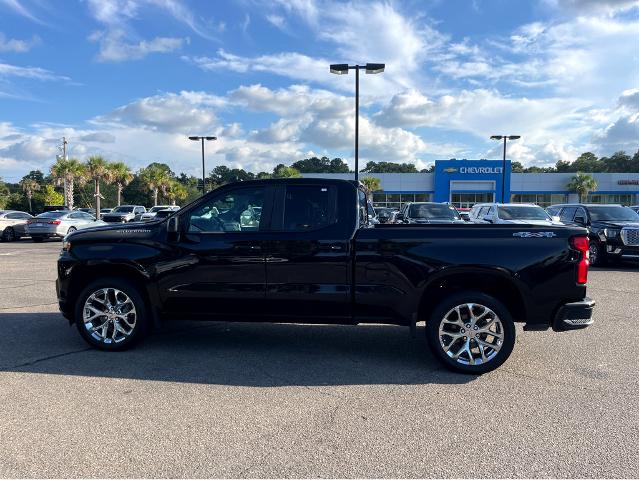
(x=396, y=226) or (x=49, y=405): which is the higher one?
(x=396, y=226)

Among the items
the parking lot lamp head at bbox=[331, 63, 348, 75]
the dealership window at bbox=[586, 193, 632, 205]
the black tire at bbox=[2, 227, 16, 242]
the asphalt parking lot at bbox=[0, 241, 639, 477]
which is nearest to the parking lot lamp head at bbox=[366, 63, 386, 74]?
the parking lot lamp head at bbox=[331, 63, 348, 75]

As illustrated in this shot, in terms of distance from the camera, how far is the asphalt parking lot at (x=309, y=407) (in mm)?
3186

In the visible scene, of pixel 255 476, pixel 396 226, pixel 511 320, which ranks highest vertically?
pixel 396 226

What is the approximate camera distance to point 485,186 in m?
57.6

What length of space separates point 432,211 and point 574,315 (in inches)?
462

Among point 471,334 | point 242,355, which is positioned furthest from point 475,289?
point 242,355

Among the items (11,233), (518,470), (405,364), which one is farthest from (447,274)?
(11,233)

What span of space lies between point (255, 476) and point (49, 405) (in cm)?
209

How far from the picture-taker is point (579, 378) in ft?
15.6

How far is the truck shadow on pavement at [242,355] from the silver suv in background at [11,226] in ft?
62.9

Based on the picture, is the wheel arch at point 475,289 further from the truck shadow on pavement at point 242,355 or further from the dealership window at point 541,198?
the dealership window at point 541,198

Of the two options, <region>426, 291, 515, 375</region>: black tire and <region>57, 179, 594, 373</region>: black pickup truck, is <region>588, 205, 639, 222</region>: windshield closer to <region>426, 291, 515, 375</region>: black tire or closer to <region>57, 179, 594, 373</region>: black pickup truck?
<region>57, 179, 594, 373</region>: black pickup truck

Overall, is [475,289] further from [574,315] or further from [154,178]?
[154,178]

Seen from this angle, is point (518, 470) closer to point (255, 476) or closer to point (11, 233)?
point (255, 476)
